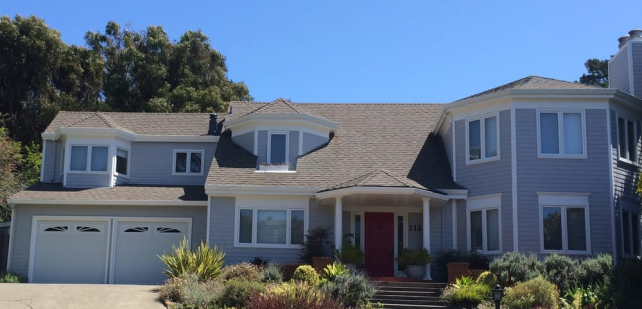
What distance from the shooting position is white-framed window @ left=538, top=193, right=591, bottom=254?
20625 millimetres

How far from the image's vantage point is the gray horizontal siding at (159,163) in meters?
27.1

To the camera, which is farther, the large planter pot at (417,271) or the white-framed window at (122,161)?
the white-framed window at (122,161)

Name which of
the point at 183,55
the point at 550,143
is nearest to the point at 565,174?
the point at 550,143

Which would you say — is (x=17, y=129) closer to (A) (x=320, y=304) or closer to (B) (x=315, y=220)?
(B) (x=315, y=220)

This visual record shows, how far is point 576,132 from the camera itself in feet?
69.4

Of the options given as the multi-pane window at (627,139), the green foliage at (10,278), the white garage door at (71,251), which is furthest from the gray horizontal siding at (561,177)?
the green foliage at (10,278)

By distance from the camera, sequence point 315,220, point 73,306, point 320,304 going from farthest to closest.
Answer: point 315,220 < point 73,306 < point 320,304

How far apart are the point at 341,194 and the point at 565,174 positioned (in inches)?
255

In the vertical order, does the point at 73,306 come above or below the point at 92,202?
below

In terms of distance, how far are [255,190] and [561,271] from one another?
9.48 metres

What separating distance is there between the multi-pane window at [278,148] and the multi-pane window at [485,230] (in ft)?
21.4

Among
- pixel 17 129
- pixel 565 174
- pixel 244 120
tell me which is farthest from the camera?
pixel 17 129

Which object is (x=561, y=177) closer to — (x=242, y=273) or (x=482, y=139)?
(x=482, y=139)

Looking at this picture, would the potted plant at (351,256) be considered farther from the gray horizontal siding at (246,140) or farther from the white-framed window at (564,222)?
the gray horizontal siding at (246,140)
